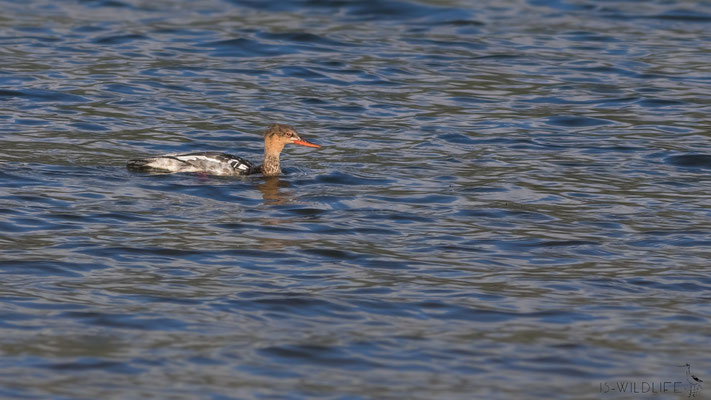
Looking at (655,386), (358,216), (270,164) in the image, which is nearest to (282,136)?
(270,164)

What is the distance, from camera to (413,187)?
14539 mm

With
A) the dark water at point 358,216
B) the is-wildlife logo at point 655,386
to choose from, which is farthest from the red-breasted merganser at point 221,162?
the is-wildlife logo at point 655,386

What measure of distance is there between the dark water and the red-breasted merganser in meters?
0.22

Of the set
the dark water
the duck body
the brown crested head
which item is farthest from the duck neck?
the duck body

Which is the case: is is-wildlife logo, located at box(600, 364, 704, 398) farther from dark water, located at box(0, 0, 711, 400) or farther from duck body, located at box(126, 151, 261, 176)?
duck body, located at box(126, 151, 261, 176)

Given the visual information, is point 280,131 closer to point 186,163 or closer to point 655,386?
point 186,163

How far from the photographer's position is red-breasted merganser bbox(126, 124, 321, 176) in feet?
48.5

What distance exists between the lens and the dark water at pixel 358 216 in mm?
8922

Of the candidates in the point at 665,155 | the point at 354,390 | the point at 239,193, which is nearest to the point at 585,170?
the point at 665,155

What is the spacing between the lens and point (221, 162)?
49.1 feet

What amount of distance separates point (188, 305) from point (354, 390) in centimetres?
201

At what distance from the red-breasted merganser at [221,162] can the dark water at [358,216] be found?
218 millimetres

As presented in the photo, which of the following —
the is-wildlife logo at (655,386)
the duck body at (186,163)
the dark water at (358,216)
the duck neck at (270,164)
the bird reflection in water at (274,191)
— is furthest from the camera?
the duck neck at (270,164)

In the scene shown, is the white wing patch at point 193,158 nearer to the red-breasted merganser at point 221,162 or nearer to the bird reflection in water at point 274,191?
the red-breasted merganser at point 221,162
